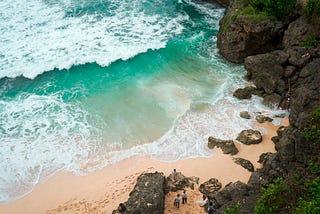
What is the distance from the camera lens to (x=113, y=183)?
21750 mm

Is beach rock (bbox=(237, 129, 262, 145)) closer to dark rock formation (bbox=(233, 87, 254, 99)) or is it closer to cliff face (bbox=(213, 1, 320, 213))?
cliff face (bbox=(213, 1, 320, 213))

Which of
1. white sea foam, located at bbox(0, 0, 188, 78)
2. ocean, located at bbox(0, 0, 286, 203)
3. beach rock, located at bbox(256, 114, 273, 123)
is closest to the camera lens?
ocean, located at bbox(0, 0, 286, 203)

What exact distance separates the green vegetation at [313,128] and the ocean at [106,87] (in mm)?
7010

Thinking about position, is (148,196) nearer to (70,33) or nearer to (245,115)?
(245,115)

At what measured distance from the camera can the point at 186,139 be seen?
24547mm

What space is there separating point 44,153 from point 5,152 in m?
2.63

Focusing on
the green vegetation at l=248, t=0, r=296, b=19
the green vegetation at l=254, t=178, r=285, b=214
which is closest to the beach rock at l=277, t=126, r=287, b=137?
the green vegetation at l=254, t=178, r=285, b=214

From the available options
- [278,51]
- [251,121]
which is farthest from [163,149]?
[278,51]

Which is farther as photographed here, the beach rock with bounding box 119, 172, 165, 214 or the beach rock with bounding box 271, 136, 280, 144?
the beach rock with bounding box 271, 136, 280, 144

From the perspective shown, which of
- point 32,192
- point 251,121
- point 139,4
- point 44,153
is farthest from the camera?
point 139,4

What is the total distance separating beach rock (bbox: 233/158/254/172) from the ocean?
5.88ft

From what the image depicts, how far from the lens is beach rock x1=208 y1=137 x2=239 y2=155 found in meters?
23.1

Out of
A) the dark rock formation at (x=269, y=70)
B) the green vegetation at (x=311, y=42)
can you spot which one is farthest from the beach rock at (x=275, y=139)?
the green vegetation at (x=311, y=42)

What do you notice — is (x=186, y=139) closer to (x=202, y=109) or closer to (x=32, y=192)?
(x=202, y=109)
